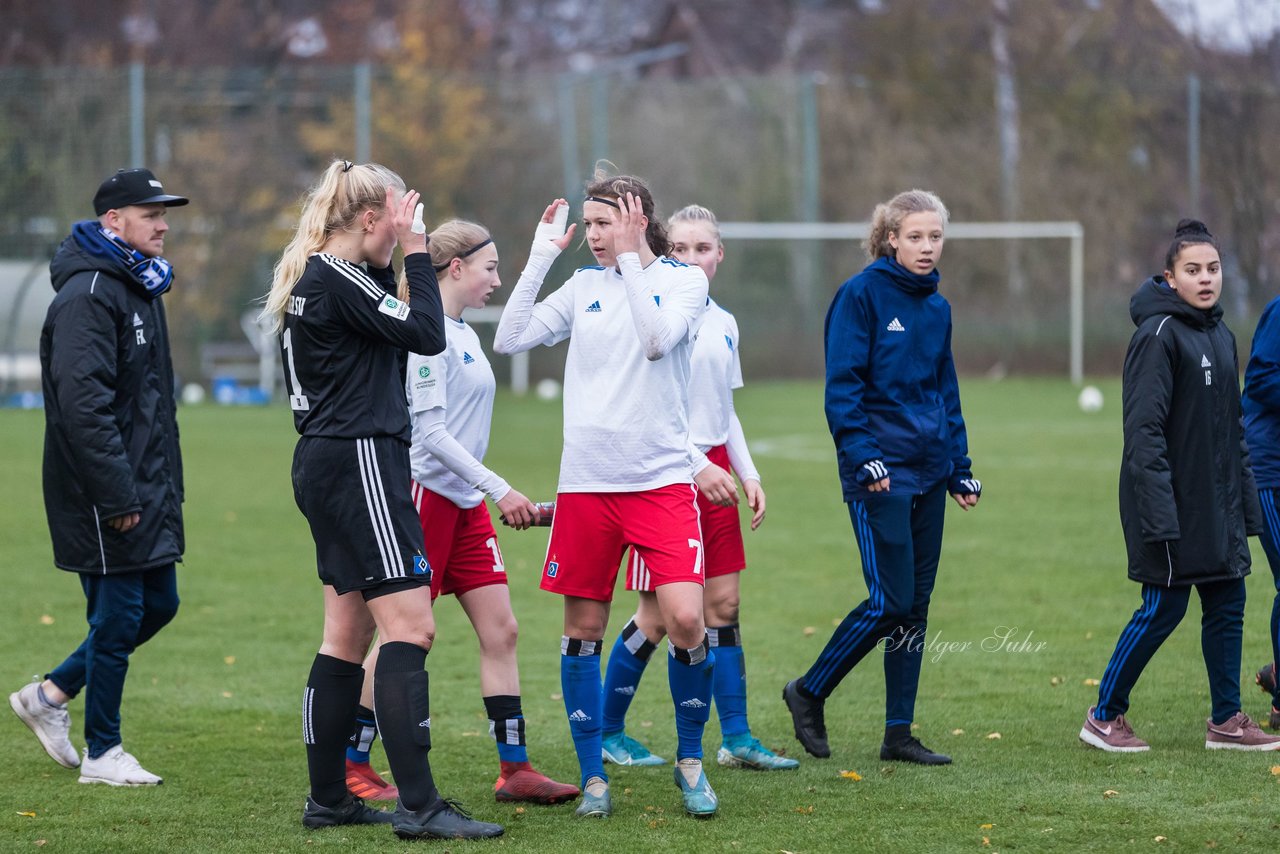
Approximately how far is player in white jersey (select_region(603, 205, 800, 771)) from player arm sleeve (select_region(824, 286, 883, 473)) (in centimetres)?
35

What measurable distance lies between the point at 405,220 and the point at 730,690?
2.22m

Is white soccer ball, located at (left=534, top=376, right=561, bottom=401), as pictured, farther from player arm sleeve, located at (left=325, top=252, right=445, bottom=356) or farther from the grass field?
player arm sleeve, located at (left=325, top=252, right=445, bottom=356)

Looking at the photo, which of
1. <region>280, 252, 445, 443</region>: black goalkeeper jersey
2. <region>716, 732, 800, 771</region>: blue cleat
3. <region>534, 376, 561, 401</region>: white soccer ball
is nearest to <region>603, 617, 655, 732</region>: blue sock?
<region>716, 732, 800, 771</region>: blue cleat

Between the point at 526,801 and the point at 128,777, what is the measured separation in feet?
4.68

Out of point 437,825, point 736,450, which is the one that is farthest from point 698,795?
point 736,450

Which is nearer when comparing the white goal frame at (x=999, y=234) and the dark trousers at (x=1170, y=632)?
the dark trousers at (x=1170, y=632)

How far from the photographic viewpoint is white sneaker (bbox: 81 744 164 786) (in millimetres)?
5578

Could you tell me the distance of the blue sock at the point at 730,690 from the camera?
19.2ft

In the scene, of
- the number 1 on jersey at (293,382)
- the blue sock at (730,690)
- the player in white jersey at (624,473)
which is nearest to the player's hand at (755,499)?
the player in white jersey at (624,473)

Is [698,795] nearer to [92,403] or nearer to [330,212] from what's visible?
[330,212]

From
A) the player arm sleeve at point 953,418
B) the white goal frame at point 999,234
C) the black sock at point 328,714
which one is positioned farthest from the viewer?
the white goal frame at point 999,234

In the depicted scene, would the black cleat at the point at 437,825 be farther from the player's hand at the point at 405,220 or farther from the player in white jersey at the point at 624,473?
the player's hand at the point at 405,220

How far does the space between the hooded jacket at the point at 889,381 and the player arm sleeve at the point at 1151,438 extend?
661 mm

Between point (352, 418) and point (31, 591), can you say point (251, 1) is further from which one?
point (352, 418)
